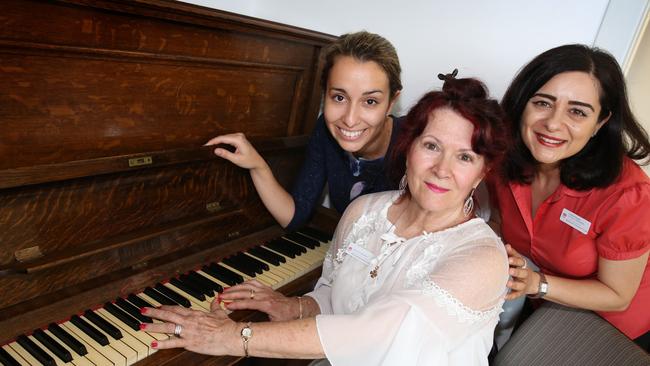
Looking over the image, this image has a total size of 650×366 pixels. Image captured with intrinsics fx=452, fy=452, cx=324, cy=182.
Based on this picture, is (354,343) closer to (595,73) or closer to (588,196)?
(588,196)

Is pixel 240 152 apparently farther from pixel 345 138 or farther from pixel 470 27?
pixel 470 27

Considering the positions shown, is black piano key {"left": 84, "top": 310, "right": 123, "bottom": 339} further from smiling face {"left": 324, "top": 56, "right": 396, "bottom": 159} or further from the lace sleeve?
smiling face {"left": 324, "top": 56, "right": 396, "bottom": 159}

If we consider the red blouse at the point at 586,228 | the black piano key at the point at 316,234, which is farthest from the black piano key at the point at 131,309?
the red blouse at the point at 586,228

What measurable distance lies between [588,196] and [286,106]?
135 cm

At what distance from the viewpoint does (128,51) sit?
1463mm

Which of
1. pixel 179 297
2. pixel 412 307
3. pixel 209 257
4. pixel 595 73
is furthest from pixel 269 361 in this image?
pixel 595 73

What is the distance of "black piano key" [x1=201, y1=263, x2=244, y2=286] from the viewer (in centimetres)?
179

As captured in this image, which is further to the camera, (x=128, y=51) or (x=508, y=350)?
(x=508, y=350)

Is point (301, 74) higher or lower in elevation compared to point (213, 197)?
higher

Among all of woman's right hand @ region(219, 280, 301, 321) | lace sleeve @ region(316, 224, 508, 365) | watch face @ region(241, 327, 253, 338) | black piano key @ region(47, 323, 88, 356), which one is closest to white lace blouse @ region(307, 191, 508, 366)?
lace sleeve @ region(316, 224, 508, 365)

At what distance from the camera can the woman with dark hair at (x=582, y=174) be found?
1625 mm

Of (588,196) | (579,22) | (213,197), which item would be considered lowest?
(213,197)

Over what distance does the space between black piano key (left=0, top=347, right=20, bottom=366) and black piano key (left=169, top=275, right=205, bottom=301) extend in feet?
Result: 1.85

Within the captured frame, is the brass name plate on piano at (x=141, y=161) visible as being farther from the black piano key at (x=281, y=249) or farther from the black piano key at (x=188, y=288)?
the black piano key at (x=281, y=249)
